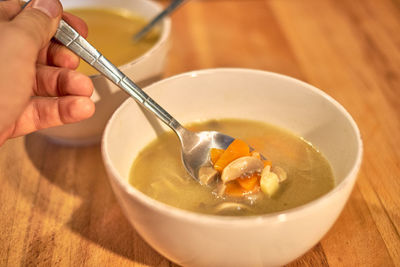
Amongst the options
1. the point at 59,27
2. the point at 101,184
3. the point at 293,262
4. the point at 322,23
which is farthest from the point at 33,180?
the point at 322,23

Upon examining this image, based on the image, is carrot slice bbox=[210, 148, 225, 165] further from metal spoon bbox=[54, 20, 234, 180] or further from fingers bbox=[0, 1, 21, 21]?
fingers bbox=[0, 1, 21, 21]

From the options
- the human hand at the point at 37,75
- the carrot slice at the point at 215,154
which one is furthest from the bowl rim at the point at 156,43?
the carrot slice at the point at 215,154

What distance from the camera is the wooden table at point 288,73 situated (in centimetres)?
106

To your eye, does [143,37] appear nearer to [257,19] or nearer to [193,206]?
[257,19]

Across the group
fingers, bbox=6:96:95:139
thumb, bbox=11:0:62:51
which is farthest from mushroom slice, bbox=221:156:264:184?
thumb, bbox=11:0:62:51

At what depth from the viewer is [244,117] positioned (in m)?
1.30

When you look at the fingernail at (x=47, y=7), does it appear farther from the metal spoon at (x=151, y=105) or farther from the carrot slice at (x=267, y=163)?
the carrot slice at (x=267, y=163)

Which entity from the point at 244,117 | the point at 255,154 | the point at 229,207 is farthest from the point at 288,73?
the point at 229,207

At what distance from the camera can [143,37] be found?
1598 millimetres

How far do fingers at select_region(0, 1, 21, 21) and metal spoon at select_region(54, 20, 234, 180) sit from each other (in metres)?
0.11

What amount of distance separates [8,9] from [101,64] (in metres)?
0.24

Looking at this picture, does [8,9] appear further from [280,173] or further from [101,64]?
[280,173]

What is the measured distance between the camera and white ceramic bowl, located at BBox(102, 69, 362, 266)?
2.65 ft

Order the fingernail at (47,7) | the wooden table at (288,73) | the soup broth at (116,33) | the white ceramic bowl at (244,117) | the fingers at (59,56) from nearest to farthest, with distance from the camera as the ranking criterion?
the white ceramic bowl at (244,117), the fingernail at (47,7), the wooden table at (288,73), the fingers at (59,56), the soup broth at (116,33)
